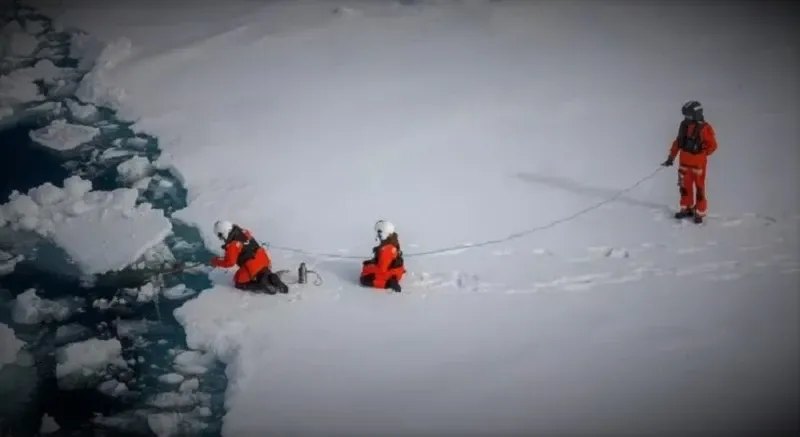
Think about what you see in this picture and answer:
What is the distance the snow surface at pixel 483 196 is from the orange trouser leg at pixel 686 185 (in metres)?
0.33

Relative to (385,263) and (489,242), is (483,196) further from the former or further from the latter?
(385,263)

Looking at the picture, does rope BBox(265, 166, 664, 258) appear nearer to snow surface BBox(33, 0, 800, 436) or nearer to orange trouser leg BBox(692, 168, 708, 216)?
snow surface BBox(33, 0, 800, 436)

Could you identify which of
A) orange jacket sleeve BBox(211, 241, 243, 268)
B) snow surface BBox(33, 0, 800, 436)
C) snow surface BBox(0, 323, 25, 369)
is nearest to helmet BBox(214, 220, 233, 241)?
orange jacket sleeve BBox(211, 241, 243, 268)

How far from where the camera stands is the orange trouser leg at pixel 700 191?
26.6 feet

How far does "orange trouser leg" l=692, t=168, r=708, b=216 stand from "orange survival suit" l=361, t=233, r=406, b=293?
3.60 m

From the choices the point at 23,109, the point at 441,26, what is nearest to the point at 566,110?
the point at 441,26

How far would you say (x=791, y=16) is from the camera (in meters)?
13.6

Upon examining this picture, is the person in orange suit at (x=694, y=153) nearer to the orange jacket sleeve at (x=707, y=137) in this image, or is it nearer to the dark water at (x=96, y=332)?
the orange jacket sleeve at (x=707, y=137)

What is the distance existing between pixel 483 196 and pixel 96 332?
5.16 meters

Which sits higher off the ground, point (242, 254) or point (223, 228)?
point (223, 228)

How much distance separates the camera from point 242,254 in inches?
303

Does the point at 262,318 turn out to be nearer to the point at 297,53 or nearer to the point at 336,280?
the point at 336,280

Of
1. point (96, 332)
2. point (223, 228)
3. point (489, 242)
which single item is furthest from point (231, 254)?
point (489, 242)

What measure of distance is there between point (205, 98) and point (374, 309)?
656 cm
